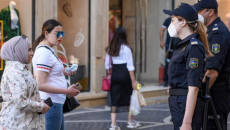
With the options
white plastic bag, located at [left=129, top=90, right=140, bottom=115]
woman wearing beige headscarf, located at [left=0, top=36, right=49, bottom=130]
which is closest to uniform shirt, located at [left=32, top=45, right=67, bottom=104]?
woman wearing beige headscarf, located at [left=0, top=36, right=49, bottom=130]

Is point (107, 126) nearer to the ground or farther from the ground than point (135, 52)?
nearer to the ground

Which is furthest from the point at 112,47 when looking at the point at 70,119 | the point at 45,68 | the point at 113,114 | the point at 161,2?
the point at 161,2

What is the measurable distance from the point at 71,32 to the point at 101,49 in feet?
2.90

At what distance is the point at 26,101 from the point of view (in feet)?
12.5

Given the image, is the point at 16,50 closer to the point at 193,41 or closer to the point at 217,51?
the point at 193,41

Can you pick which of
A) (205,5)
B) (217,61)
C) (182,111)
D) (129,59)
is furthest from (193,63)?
(129,59)

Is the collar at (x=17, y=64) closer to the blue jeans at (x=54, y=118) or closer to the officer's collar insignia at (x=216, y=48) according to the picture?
the blue jeans at (x=54, y=118)

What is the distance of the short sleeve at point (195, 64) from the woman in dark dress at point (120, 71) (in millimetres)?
4266

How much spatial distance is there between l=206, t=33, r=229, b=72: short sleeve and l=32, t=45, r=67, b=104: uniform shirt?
1609mm

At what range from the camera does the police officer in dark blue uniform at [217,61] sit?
4.65m

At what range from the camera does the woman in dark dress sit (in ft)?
26.9

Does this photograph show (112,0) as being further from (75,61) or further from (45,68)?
(45,68)

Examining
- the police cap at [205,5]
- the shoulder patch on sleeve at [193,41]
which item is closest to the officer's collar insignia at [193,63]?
the shoulder patch on sleeve at [193,41]

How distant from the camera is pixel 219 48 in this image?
472 centimetres
